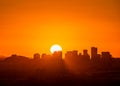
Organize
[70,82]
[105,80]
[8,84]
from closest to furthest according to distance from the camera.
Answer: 1. [8,84]
2. [70,82]
3. [105,80]

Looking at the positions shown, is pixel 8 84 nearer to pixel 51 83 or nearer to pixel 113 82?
pixel 51 83

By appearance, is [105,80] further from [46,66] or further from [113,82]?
[46,66]

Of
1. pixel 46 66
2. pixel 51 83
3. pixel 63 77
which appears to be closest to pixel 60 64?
pixel 46 66

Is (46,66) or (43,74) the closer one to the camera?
(43,74)

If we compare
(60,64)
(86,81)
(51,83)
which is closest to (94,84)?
(86,81)

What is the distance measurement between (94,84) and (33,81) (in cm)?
3208

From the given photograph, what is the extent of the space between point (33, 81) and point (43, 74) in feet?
42.8

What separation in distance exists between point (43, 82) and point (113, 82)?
1582 inches

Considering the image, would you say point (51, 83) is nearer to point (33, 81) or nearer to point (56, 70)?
point (33, 81)

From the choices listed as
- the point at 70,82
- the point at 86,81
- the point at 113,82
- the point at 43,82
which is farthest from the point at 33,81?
the point at 113,82

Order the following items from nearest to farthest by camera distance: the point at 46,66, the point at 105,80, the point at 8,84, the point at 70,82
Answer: the point at 8,84 → the point at 70,82 → the point at 105,80 → the point at 46,66

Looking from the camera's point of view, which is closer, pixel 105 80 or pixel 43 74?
pixel 43 74

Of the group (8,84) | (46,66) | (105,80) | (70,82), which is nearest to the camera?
(8,84)

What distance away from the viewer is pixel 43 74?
166 metres
